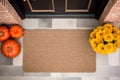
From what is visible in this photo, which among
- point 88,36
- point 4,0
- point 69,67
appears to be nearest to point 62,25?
point 88,36

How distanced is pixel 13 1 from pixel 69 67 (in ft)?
4.44

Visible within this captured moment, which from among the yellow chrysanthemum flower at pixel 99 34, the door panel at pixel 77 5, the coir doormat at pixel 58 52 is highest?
the door panel at pixel 77 5

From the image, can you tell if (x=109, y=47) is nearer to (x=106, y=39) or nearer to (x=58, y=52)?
(x=106, y=39)

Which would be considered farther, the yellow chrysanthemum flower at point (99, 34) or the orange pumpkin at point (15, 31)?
the orange pumpkin at point (15, 31)

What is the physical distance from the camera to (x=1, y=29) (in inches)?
134

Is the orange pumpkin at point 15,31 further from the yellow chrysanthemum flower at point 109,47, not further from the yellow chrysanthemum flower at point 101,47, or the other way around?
the yellow chrysanthemum flower at point 109,47

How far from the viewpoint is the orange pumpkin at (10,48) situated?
3.43 m

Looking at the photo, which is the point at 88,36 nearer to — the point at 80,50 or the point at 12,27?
the point at 80,50

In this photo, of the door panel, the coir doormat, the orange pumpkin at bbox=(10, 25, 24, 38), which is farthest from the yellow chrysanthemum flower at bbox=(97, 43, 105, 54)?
the orange pumpkin at bbox=(10, 25, 24, 38)

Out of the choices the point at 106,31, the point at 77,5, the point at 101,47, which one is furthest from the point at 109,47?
the point at 77,5

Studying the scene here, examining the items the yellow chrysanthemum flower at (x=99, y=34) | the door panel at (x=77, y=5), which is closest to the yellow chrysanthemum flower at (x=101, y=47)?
the yellow chrysanthemum flower at (x=99, y=34)

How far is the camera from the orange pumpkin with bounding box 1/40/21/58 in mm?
3430

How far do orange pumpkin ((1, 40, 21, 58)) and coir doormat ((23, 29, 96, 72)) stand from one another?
20 cm

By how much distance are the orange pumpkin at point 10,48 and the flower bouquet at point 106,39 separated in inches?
46.0
